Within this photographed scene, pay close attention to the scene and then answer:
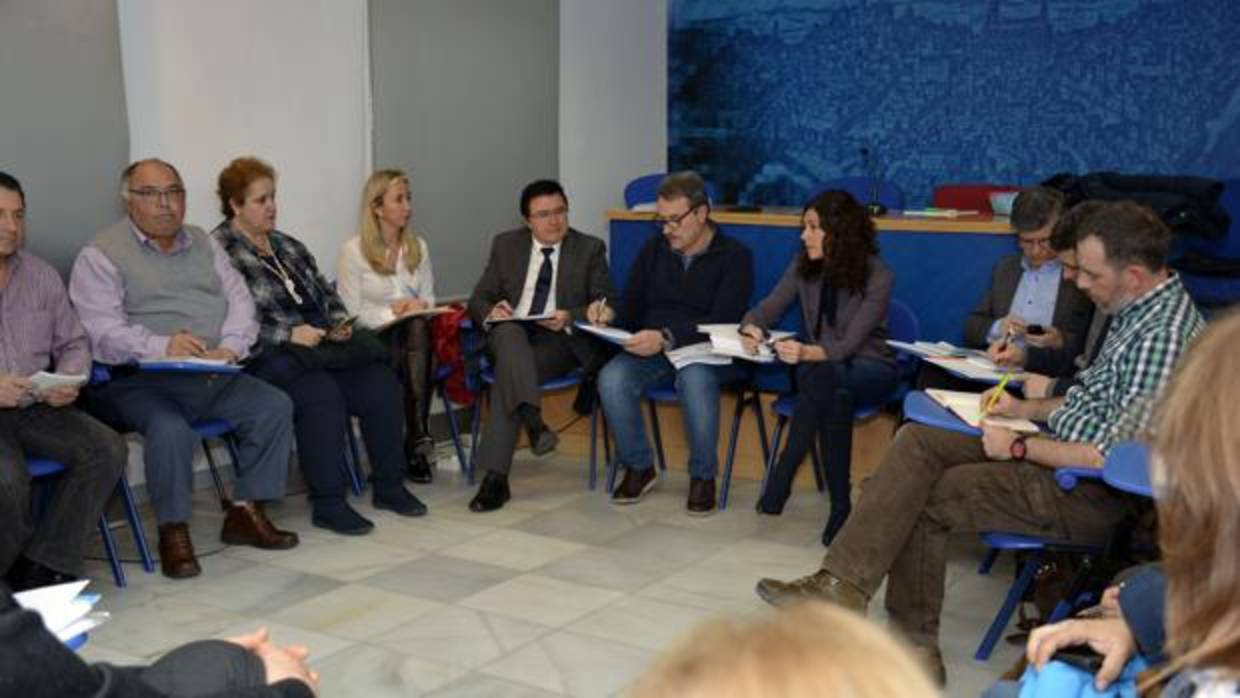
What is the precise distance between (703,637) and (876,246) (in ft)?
14.0

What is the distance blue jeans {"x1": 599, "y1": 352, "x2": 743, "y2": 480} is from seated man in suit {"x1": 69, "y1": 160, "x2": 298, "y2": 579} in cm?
127

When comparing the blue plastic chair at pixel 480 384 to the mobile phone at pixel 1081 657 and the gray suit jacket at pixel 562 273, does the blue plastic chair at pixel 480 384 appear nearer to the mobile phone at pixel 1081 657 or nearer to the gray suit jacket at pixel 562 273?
the gray suit jacket at pixel 562 273

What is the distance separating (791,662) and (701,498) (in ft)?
13.8

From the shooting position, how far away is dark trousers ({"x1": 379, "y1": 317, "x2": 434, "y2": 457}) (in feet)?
17.7

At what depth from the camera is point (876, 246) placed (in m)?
5.00

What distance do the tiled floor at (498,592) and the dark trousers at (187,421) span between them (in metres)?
0.25

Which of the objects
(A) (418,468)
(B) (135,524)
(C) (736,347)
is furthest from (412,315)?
(B) (135,524)

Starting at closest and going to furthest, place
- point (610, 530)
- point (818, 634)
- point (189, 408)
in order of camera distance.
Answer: point (818, 634) < point (189, 408) < point (610, 530)

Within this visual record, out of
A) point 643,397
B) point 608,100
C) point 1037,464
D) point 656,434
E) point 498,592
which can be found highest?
point 608,100

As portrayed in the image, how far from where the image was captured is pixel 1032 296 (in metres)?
4.81

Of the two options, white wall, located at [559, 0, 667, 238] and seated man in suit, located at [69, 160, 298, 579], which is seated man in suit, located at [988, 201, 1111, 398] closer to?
seated man in suit, located at [69, 160, 298, 579]

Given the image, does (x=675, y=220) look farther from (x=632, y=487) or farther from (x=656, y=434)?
(x=632, y=487)

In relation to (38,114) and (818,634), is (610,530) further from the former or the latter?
(818,634)

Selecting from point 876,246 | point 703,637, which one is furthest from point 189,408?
point 703,637
